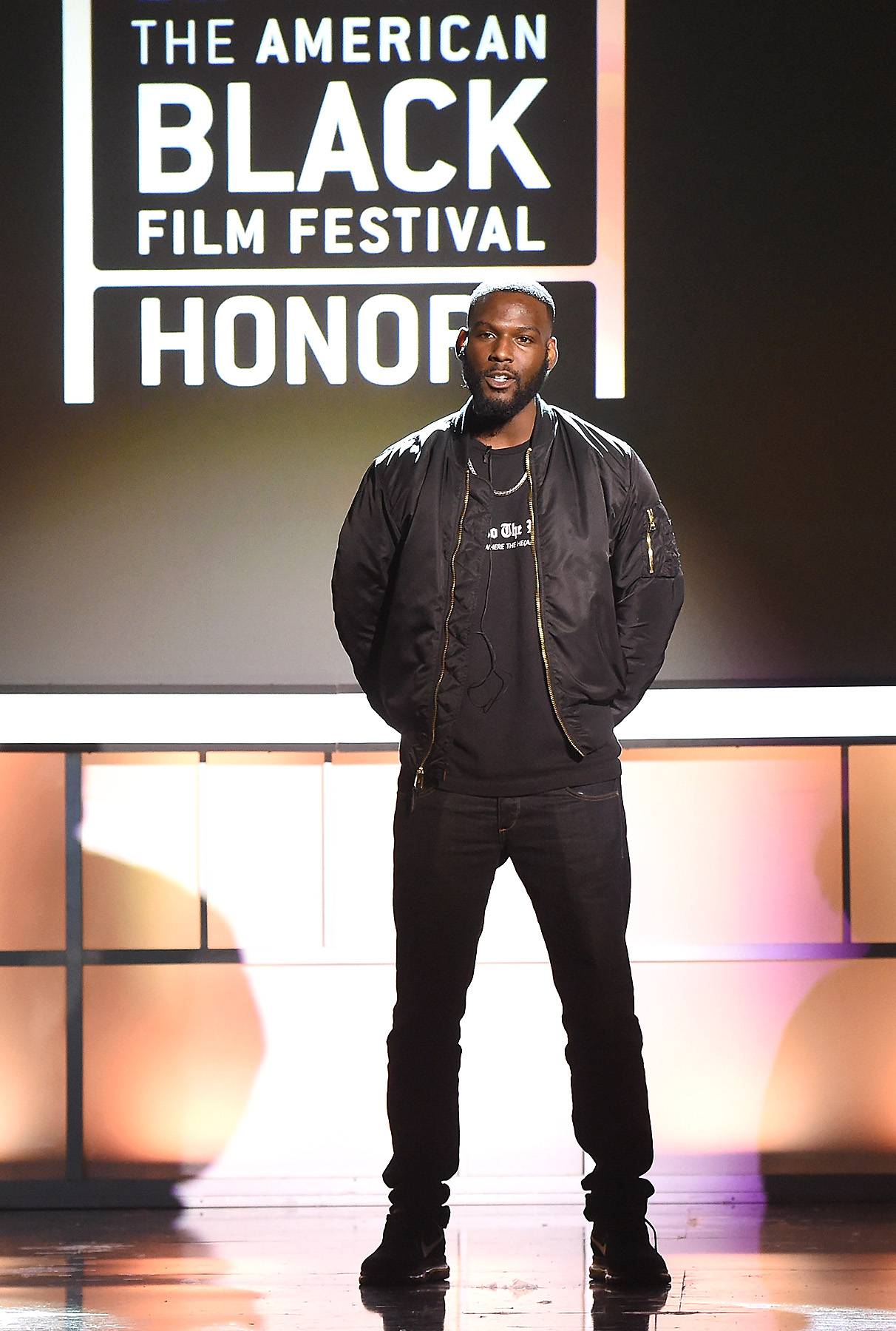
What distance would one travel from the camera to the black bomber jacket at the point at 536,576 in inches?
99.9

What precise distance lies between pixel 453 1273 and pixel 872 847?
4.36 ft

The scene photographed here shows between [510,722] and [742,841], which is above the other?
[510,722]

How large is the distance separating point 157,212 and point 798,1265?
8.60 ft

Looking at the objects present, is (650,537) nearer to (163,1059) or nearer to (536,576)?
(536,576)

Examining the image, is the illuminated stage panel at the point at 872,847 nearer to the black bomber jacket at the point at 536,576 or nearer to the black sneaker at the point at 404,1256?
the black bomber jacket at the point at 536,576

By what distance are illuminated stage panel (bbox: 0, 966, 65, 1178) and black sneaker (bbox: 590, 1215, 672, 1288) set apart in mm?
1337

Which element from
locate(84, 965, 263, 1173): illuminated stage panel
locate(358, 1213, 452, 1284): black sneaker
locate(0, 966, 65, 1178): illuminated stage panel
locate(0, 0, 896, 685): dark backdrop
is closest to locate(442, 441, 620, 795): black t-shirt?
locate(0, 0, 896, 685): dark backdrop

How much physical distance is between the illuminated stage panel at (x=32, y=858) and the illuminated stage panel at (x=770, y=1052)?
1397 mm

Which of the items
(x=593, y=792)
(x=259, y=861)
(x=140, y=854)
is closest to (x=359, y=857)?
(x=259, y=861)

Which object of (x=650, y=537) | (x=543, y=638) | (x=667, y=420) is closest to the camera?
(x=543, y=638)

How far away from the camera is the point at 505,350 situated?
2.53 meters

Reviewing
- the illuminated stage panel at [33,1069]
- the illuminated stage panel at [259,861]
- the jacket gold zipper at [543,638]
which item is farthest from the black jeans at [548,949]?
the illuminated stage panel at [33,1069]

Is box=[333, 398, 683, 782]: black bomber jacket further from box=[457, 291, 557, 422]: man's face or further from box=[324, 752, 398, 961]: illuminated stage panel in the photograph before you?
box=[324, 752, 398, 961]: illuminated stage panel

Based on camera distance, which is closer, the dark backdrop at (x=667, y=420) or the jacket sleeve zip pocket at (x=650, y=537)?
the jacket sleeve zip pocket at (x=650, y=537)
